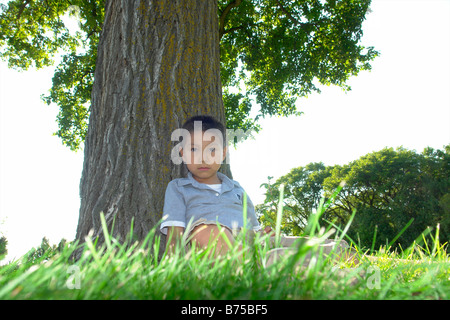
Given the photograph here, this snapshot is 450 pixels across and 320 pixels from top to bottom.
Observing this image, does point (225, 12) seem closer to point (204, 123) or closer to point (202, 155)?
point (204, 123)

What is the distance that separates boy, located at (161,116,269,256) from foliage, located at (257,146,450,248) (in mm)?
18549

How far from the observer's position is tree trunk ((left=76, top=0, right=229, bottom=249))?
10.5ft

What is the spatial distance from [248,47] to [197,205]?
358 inches

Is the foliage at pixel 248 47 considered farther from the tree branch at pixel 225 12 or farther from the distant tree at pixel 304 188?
the distant tree at pixel 304 188

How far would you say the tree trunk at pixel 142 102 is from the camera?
3.19 meters

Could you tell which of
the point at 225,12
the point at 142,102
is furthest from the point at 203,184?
the point at 225,12

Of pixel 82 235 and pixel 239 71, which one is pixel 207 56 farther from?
pixel 239 71

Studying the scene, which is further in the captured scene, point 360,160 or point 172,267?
point 360,160

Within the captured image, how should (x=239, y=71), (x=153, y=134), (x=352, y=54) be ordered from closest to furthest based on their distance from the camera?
(x=153, y=134), (x=352, y=54), (x=239, y=71)

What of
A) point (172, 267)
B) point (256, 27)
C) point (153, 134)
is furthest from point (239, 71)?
point (172, 267)

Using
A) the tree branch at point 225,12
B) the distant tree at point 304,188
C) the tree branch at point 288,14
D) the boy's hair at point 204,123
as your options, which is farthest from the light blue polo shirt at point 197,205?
the distant tree at point 304,188
